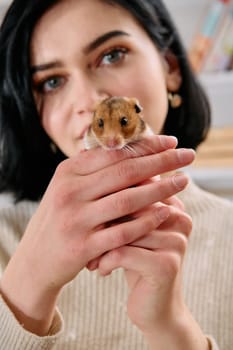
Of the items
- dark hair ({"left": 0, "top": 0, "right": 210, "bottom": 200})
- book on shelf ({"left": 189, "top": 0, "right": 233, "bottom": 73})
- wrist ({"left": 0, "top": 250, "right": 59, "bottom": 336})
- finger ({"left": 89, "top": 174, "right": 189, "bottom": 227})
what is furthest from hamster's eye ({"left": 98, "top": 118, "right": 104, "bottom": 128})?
book on shelf ({"left": 189, "top": 0, "right": 233, "bottom": 73})

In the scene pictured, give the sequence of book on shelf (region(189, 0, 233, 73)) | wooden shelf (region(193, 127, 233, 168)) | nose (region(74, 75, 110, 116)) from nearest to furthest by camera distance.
→ nose (region(74, 75, 110, 116))
wooden shelf (region(193, 127, 233, 168))
book on shelf (region(189, 0, 233, 73))

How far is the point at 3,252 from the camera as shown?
0.98 metres

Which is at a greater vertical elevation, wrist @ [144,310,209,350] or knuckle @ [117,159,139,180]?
knuckle @ [117,159,139,180]

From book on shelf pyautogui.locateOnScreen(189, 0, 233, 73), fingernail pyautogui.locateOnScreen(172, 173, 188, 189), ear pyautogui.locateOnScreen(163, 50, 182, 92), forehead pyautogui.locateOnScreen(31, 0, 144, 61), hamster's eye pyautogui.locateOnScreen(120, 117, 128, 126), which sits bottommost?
book on shelf pyautogui.locateOnScreen(189, 0, 233, 73)

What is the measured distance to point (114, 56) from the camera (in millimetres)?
916

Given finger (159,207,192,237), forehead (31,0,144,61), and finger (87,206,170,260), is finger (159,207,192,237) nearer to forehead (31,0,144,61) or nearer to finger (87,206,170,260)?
finger (87,206,170,260)

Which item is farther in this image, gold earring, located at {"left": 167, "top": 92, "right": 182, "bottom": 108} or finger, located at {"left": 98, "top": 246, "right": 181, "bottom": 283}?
gold earring, located at {"left": 167, "top": 92, "right": 182, "bottom": 108}

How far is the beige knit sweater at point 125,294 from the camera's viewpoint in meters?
0.89

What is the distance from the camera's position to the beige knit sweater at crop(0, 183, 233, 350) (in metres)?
0.89

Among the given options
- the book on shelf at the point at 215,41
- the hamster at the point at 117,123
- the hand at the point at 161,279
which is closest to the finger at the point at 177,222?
the hand at the point at 161,279

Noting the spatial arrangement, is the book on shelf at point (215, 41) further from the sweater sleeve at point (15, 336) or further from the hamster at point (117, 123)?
the sweater sleeve at point (15, 336)

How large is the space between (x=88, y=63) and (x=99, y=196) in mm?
354

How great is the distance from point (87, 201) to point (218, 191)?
36.2 inches

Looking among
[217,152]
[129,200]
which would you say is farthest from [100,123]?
[217,152]
